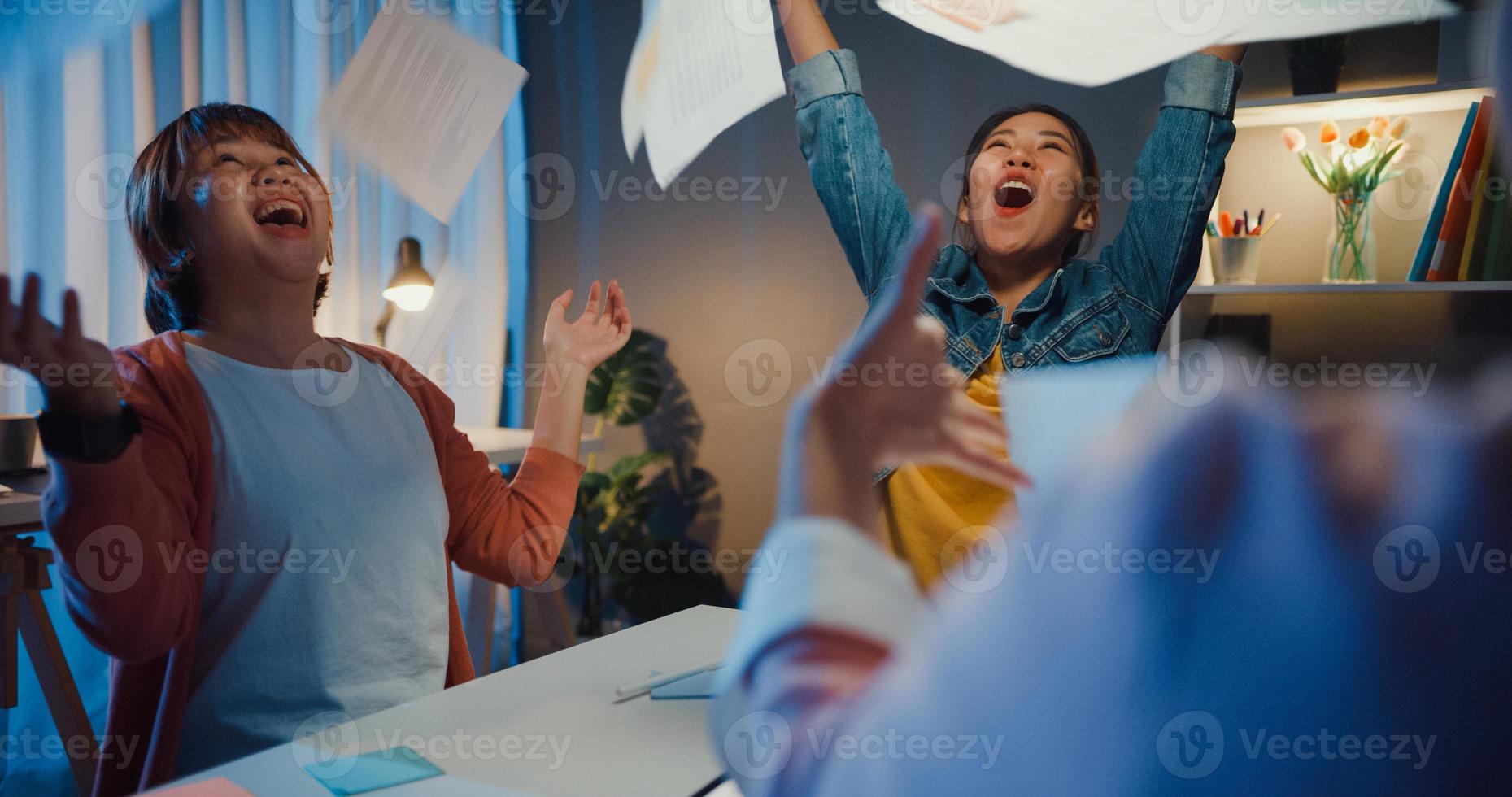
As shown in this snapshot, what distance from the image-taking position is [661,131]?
143cm

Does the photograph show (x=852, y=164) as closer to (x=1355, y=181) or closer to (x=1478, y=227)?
(x=1355, y=181)

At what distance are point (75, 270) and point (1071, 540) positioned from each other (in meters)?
2.86

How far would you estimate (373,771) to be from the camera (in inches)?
32.5

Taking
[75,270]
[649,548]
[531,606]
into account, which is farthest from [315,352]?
[531,606]

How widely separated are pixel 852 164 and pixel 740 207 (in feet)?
6.46

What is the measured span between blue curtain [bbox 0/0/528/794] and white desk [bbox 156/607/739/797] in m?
0.98

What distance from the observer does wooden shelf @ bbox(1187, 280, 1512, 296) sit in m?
1.96

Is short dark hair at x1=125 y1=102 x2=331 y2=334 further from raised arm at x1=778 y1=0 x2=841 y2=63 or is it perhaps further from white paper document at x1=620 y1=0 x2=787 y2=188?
raised arm at x1=778 y1=0 x2=841 y2=63

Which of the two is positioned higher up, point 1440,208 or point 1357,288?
point 1440,208

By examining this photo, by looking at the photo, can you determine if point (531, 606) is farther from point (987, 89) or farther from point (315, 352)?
point (315, 352)

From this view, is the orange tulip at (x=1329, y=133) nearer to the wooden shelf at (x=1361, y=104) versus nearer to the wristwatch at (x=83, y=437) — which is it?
the wooden shelf at (x=1361, y=104)

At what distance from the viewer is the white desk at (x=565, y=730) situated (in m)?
0.82

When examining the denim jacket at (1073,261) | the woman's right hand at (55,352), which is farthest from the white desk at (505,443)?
the woman's right hand at (55,352)

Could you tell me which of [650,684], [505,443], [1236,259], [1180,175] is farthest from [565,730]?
[505,443]
